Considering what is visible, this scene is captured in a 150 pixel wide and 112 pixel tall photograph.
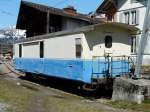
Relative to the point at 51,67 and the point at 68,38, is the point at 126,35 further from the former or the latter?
the point at 51,67

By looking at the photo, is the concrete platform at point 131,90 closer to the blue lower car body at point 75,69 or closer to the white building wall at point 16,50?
the blue lower car body at point 75,69

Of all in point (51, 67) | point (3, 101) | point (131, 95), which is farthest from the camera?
point (51, 67)

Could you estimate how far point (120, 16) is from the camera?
37562 mm

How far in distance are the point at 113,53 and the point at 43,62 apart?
560 centimetres

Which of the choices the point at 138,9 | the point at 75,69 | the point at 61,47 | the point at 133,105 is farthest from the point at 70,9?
the point at 133,105

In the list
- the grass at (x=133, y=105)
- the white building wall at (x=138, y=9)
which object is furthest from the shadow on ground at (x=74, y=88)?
the white building wall at (x=138, y=9)

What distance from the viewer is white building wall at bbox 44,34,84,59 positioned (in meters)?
19.3

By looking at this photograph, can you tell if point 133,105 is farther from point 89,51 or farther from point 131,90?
point 89,51

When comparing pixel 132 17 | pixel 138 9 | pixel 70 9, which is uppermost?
pixel 70 9

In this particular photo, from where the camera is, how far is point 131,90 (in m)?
15.8

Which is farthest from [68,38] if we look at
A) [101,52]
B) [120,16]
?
[120,16]

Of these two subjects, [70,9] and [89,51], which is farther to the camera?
[70,9]

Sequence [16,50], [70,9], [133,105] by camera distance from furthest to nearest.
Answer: [70,9] < [16,50] < [133,105]

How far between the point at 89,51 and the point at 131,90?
130 inches
